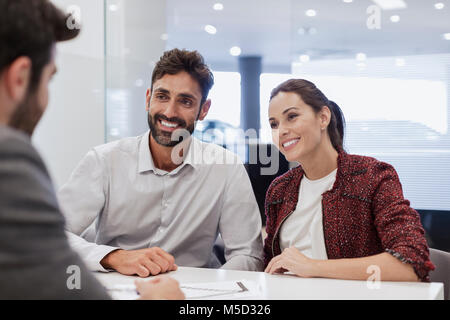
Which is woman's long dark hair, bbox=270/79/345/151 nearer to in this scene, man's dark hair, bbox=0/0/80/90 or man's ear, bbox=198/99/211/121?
man's ear, bbox=198/99/211/121

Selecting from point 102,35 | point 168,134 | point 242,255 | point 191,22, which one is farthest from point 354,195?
point 191,22

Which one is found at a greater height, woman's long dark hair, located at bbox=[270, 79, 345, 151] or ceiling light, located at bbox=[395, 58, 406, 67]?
ceiling light, located at bbox=[395, 58, 406, 67]

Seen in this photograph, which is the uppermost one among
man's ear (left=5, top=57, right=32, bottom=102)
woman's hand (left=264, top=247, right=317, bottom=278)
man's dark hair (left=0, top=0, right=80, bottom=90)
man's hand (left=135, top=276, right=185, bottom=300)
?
man's dark hair (left=0, top=0, right=80, bottom=90)

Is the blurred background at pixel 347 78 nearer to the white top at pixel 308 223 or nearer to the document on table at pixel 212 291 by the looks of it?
the white top at pixel 308 223

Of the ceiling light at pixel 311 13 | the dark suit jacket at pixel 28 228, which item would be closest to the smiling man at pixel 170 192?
the dark suit jacket at pixel 28 228

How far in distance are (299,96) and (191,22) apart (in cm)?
288

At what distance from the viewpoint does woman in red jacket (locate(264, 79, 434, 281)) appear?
4.37ft

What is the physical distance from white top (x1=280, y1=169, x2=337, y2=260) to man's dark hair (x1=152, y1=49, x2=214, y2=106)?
0.66 meters

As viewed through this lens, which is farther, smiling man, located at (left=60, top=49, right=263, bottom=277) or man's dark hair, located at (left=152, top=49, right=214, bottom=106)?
man's dark hair, located at (left=152, top=49, right=214, bottom=106)

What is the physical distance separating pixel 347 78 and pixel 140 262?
2.43 metres

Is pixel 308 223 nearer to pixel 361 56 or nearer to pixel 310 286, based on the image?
pixel 310 286

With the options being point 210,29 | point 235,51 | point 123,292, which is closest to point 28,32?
point 123,292

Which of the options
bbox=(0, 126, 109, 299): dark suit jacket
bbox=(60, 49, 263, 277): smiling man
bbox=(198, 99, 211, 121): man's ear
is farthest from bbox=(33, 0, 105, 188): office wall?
bbox=(0, 126, 109, 299): dark suit jacket
